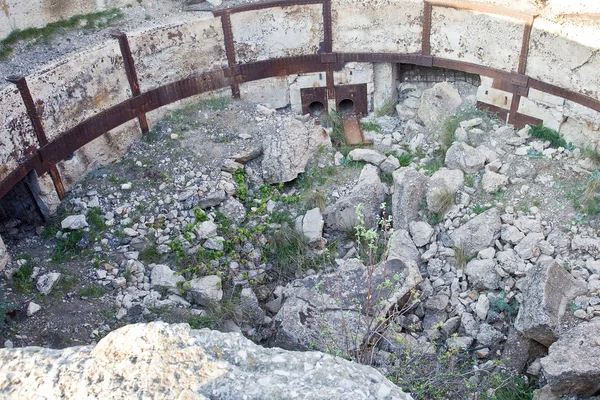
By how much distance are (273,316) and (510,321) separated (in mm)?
2408

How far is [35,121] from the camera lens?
6.95 metres

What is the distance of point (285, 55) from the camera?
8984 millimetres

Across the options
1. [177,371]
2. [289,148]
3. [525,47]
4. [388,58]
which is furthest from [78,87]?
[525,47]

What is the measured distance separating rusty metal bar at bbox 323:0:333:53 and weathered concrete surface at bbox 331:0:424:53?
0.18ft

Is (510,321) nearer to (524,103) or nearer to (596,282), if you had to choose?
(596,282)

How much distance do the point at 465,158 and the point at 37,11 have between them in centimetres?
589

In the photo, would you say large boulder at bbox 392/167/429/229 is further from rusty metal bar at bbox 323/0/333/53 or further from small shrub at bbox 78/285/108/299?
small shrub at bbox 78/285/108/299

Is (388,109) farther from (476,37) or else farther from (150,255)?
(150,255)

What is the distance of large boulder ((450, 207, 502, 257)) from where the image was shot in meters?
6.41

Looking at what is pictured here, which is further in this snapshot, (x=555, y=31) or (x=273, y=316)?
(x=555, y=31)

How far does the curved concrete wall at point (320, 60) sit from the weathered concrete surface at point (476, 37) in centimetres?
1

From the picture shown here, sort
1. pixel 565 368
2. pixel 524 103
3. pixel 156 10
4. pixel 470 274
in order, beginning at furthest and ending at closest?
1. pixel 156 10
2. pixel 524 103
3. pixel 470 274
4. pixel 565 368

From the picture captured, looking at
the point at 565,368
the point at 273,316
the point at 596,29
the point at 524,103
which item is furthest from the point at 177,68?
the point at 565,368

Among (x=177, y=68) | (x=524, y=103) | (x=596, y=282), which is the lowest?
(x=596, y=282)
